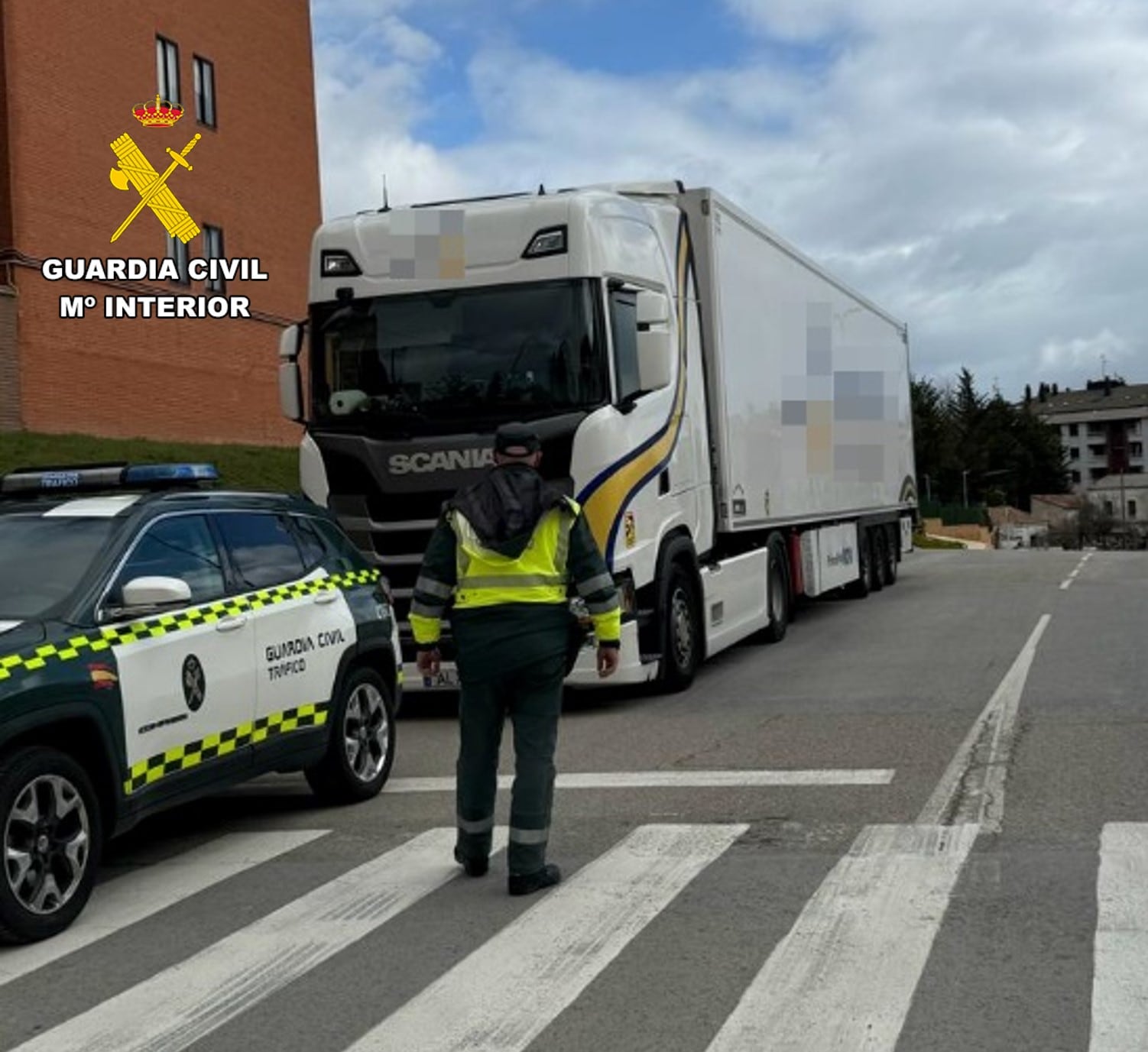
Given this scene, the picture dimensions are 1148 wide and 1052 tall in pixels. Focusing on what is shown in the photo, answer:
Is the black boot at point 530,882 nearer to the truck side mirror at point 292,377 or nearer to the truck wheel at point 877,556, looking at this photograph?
the truck side mirror at point 292,377

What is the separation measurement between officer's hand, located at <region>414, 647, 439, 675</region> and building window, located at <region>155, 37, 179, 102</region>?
1018 inches

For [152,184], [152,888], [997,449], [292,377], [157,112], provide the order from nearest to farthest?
[152,888] < [292,377] < [152,184] < [157,112] < [997,449]

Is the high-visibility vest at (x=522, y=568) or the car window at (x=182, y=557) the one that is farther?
the car window at (x=182, y=557)

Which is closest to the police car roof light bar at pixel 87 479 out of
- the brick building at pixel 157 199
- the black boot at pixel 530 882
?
the black boot at pixel 530 882

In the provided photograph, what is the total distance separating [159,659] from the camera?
21.4 ft

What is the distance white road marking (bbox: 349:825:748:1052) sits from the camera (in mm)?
4516

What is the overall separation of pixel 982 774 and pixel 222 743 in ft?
13.1

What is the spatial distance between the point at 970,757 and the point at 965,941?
374cm

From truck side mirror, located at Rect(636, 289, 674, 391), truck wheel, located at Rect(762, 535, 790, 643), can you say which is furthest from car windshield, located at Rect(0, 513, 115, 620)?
truck wheel, located at Rect(762, 535, 790, 643)

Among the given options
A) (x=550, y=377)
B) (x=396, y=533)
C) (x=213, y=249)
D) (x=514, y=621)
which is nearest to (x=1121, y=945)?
(x=514, y=621)

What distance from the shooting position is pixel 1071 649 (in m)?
14.2

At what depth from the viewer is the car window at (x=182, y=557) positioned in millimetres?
6801

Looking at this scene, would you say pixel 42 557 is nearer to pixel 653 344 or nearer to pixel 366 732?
pixel 366 732

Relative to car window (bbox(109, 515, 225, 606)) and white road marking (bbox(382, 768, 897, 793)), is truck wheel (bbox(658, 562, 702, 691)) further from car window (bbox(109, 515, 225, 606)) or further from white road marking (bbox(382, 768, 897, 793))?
car window (bbox(109, 515, 225, 606))
